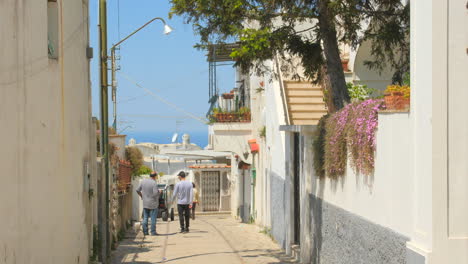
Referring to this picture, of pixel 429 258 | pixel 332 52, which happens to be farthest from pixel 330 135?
pixel 429 258

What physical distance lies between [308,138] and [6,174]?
7.21 m

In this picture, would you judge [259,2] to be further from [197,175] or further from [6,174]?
[197,175]

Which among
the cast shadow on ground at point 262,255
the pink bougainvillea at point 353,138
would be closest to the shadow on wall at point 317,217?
the pink bougainvillea at point 353,138

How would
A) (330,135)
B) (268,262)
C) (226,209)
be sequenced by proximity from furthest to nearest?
(226,209) < (268,262) < (330,135)

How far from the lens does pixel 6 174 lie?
636cm

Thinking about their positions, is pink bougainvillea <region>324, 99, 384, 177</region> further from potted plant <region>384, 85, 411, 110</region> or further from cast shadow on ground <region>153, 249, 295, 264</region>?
cast shadow on ground <region>153, 249, 295, 264</region>

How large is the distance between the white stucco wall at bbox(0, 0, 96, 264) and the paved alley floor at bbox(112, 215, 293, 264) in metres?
2.42

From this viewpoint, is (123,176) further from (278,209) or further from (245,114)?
(278,209)

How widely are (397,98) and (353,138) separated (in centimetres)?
154

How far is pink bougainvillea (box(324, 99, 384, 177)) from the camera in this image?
26.9ft

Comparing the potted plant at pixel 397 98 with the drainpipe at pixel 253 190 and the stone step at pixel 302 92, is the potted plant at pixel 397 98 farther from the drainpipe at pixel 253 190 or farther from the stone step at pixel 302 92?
the drainpipe at pixel 253 190

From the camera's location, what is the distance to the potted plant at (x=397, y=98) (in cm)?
725

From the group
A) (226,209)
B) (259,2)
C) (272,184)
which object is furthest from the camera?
(226,209)

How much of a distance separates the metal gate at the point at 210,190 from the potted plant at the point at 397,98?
27.0 metres
